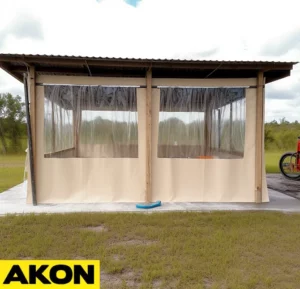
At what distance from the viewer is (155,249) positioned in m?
3.27

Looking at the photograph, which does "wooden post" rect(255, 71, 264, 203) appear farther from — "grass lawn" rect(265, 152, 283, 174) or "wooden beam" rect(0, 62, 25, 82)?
"grass lawn" rect(265, 152, 283, 174)

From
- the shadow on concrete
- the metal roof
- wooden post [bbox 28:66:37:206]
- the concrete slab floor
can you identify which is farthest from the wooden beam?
the shadow on concrete

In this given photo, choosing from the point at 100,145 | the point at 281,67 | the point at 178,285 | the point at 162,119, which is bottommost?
the point at 178,285

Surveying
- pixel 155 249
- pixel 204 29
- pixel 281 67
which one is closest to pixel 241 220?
pixel 155 249

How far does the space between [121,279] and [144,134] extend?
121 inches

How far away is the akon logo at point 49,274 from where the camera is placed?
239cm

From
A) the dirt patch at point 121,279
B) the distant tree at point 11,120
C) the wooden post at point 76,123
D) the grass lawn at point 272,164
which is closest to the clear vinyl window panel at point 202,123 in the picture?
the wooden post at point 76,123

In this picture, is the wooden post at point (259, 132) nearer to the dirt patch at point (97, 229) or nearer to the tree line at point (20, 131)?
the dirt patch at point (97, 229)

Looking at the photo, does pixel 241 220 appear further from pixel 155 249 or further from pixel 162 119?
pixel 162 119

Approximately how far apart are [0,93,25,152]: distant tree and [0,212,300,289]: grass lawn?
14769mm

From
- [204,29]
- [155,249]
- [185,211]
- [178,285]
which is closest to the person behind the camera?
[178,285]

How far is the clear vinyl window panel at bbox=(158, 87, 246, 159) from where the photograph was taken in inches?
216

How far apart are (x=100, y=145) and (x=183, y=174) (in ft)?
5.34

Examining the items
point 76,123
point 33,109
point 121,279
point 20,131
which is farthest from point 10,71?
point 20,131
